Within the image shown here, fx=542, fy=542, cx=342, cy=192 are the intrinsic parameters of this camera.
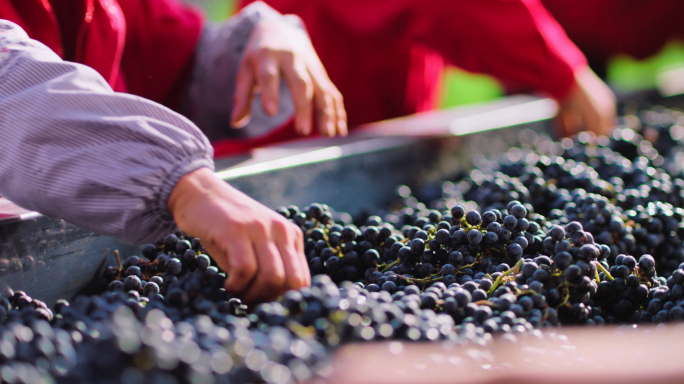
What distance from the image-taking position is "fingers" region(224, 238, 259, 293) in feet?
2.07

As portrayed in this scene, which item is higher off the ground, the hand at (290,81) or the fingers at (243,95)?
the hand at (290,81)

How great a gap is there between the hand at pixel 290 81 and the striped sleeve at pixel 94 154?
0.52m

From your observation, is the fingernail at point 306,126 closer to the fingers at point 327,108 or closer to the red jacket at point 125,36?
the fingers at point 327,108

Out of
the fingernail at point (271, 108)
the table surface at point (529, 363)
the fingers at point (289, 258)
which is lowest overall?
the fingers at point (289, 258)

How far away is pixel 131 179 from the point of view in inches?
26.3

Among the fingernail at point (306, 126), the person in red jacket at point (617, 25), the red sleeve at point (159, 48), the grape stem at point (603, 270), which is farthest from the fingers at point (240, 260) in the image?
the person in red jacket at point (617, 25)

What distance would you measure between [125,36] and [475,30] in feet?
3.85

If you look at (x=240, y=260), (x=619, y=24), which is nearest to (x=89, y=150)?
(x=240, y=260)

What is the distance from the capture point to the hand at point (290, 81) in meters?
1.26

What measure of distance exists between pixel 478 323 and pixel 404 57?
1695 mm

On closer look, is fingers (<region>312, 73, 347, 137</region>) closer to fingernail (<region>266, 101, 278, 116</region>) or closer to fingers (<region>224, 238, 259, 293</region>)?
fingernail (<region>266, 101, 278, 116</region>)

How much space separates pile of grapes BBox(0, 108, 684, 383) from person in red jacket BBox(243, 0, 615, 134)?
→ 668 mm

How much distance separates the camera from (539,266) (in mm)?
816

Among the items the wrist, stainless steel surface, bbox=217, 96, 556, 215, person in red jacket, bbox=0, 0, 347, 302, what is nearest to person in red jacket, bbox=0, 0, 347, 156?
stainless steel surface, bbox=217, 96, 556, 215
